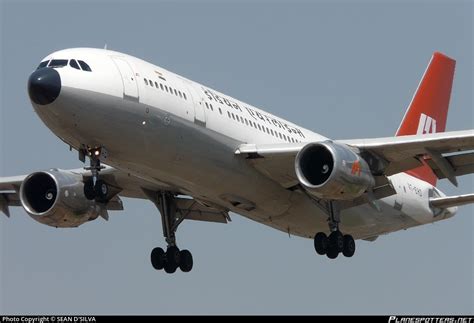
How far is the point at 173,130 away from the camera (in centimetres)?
3406

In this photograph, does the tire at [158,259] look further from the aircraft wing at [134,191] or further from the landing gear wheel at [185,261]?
the aircraft wing at [134,191]

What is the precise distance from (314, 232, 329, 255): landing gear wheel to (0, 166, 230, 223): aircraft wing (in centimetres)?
310

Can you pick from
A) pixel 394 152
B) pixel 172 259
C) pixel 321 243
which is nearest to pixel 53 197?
pixel 172 259

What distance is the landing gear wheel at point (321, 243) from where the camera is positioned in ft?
127

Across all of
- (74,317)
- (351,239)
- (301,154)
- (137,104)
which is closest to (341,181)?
(301,154)

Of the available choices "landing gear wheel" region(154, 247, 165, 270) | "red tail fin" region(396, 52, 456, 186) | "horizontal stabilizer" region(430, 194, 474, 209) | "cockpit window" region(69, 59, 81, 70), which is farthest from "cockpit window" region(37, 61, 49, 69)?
"red tail fin" region(396, 52, 456, 186)

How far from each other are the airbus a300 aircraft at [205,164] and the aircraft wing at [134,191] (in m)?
0.05

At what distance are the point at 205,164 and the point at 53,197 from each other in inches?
272

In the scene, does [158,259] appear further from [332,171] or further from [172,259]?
[332,171]

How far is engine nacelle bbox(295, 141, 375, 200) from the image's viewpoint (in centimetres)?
3550

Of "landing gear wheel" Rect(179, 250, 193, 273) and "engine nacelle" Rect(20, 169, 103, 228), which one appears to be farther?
"landing gear wheel" Rect(179, 250, 193, 273)

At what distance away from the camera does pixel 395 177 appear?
42.2m

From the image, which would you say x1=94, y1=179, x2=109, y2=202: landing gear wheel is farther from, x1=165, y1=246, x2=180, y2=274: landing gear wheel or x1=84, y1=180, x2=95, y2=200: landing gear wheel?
x1=165, y1=246, x2=180, y2=274: landing gear wheel

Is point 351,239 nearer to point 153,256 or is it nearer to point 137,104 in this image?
point 153,256
